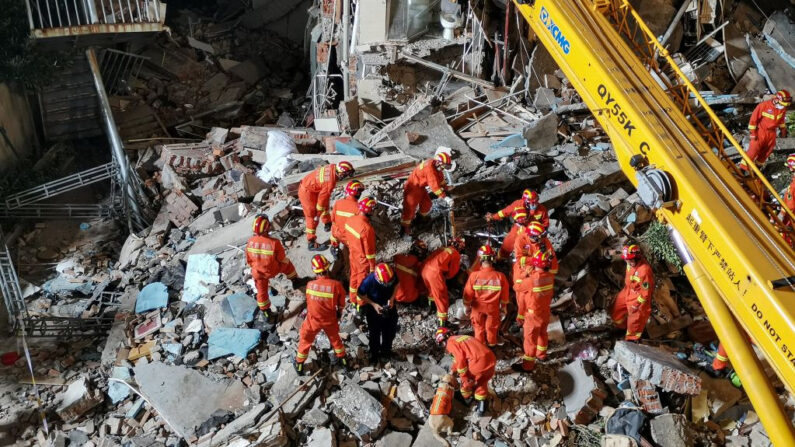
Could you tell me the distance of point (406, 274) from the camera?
877 centimetres

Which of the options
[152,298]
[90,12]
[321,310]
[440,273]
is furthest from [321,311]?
[90,12]

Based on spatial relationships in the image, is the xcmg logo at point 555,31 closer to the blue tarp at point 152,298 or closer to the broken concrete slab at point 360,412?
the broken concrete slab at point 360,412

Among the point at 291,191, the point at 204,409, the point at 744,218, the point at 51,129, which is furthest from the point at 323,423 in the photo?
the point at 51,129

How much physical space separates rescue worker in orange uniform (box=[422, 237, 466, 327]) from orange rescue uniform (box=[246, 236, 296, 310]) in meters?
1.97

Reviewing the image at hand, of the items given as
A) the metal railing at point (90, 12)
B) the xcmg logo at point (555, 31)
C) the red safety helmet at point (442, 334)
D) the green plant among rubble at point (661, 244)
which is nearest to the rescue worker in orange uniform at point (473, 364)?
the red safety helmet at point (442, 334)

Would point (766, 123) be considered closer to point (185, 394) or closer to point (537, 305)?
point (537, 305)

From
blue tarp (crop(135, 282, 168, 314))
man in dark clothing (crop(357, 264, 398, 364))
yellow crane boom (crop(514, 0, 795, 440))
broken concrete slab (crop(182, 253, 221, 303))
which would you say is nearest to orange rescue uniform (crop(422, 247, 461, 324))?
man in dark clothing (crop(357, 264, 398, 364))

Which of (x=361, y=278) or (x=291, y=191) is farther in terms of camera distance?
(x=291, y=191)

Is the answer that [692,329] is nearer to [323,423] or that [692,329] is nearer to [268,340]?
[323,423]

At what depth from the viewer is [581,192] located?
10484 mm

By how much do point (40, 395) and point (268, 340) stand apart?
10.7ft

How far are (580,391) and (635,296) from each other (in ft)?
4.67

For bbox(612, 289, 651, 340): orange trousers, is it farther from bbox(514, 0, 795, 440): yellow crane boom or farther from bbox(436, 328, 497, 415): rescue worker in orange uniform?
bbox(514, 0, 795, 440): yellow crane boom

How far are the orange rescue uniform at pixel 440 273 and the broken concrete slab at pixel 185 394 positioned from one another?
272 centimetres
